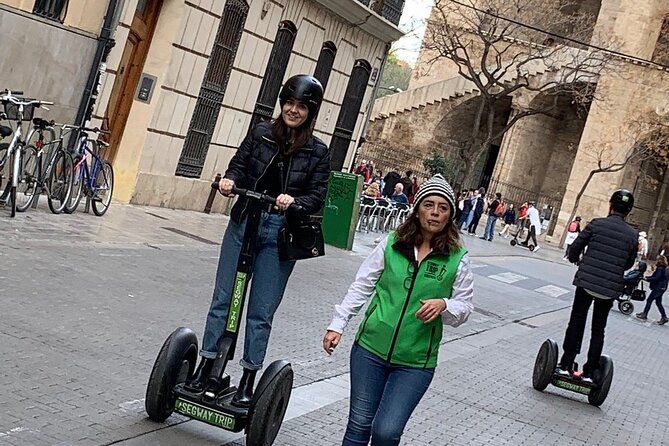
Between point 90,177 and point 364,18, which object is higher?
point 364,18

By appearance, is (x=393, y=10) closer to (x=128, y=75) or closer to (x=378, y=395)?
(x=128, y=75)

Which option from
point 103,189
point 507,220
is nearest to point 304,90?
point 103,189

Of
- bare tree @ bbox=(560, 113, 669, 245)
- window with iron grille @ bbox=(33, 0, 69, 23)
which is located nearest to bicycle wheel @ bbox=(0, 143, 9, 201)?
window with iron grille @ bbox=(33, 0, 69, 23)

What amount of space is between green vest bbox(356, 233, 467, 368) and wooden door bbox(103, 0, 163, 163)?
12820mm

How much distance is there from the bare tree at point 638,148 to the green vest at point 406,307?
41.4 metres

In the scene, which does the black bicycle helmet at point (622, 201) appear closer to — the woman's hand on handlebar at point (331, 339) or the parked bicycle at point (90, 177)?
the woman's hand on handlebar at point (331, 339)

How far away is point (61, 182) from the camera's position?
1373 cm

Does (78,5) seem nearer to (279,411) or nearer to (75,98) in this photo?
(75,98)

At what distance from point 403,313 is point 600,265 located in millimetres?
5448

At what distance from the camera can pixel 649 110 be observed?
4694 centimetres

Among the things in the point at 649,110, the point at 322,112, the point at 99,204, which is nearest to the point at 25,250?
the point at 99,204

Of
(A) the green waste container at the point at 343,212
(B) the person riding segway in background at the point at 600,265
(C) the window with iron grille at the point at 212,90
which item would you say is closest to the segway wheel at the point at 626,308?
(A) the green waste container at the point at 343,212

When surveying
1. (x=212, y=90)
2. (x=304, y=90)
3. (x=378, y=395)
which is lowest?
(x=378, y=395)

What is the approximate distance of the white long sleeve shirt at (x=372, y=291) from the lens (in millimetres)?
5383
